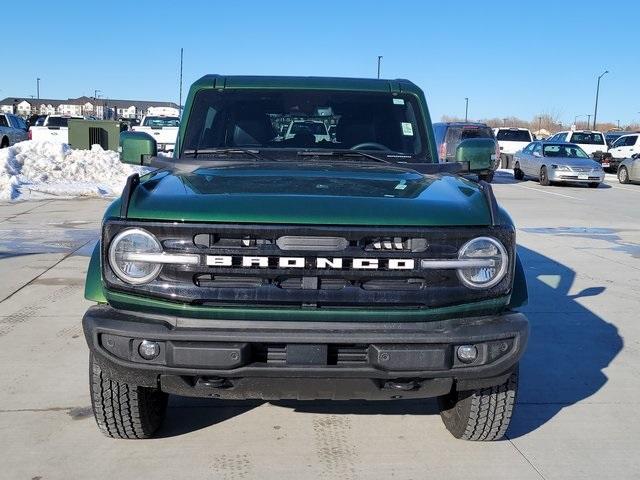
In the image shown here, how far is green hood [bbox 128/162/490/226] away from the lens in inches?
123

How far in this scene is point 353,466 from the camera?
3686 millimetres

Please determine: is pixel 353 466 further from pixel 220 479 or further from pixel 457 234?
pixel 457 234

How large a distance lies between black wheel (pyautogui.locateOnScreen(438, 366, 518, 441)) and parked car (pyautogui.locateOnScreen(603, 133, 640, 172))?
91.6 feet

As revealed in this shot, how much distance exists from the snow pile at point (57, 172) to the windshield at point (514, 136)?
16561mm

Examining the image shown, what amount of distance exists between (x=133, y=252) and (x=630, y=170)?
79.7ft

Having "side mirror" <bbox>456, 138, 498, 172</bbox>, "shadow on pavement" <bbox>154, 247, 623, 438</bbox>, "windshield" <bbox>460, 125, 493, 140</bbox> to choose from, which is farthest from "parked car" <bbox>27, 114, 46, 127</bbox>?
"side mirror" <bbox>456, 138, 498, 172</bbox>

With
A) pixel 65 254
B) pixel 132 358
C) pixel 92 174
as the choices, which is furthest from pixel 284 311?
pixel 92 174

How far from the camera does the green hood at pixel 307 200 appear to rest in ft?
10.3

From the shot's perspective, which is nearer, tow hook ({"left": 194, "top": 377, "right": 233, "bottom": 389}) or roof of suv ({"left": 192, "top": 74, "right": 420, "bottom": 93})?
tow hook ({"left": 194, "top": 377, "right": 233, "bottom": 389})

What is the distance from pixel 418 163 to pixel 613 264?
5.85 meters

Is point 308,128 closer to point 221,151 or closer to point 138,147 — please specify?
point 221,151

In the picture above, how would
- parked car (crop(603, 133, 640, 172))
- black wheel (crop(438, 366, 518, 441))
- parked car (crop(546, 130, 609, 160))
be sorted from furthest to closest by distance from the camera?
1. parked car (crop(546, 130, 609, 160))
2. parked car (crop(603, 133, 640, 172))
3. black wheel (crop(438, 366, 518, 441))

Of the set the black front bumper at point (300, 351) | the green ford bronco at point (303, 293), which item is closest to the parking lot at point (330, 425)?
the green ford bronco at point (303, 293)

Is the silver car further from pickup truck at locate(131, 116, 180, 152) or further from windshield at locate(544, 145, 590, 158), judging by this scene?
pickup truck at locate(131, 116, 180, 152)
